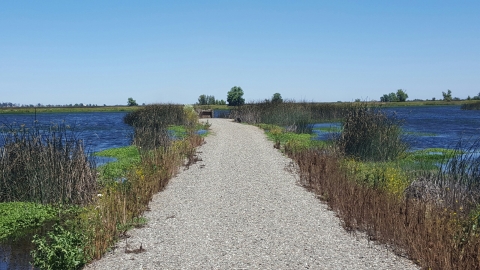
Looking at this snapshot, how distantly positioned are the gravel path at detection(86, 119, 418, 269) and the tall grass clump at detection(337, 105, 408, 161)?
443cm

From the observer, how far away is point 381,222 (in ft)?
27.9

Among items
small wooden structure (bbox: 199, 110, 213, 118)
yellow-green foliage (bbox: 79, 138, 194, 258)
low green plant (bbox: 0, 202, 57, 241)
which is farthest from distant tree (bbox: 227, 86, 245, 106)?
low green plant (bbox: 0, 202, 57, 241)

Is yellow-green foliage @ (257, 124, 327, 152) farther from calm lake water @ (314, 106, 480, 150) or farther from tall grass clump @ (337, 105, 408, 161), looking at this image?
tall grass clump @ (337, 105, 408, 161)

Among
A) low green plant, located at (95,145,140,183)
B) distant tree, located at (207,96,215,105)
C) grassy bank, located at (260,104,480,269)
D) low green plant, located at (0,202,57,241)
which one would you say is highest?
distant tree, located at (207,96,215,105)

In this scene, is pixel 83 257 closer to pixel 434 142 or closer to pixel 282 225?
pixel 282 225

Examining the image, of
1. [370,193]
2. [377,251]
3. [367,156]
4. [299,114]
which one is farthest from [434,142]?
[377,251]

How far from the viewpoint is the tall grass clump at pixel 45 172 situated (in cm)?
1118

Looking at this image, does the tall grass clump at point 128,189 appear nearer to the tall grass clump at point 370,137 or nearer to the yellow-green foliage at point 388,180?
the yellow-green foliage at point 388,180

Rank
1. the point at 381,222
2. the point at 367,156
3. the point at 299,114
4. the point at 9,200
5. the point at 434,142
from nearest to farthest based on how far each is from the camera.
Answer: the point at 381,222
the point at 9,200
the point at 367,156
the point at 434,142
the point at 299,114

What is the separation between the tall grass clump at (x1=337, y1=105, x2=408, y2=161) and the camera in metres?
17.6

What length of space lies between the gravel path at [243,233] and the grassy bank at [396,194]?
0.39 m

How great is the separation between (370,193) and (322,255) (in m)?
2.95

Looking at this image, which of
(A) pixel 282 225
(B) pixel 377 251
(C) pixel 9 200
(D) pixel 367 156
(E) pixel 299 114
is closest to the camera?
(B) pixel 377 251

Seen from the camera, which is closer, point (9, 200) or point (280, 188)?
point (9, 200)
